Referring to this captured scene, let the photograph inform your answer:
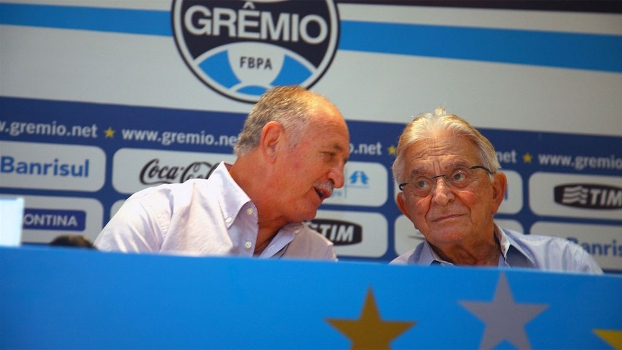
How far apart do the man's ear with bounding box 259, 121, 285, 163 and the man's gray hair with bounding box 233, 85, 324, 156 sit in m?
0.02

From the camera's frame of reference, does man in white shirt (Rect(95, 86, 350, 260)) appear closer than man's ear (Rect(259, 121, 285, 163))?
Yes

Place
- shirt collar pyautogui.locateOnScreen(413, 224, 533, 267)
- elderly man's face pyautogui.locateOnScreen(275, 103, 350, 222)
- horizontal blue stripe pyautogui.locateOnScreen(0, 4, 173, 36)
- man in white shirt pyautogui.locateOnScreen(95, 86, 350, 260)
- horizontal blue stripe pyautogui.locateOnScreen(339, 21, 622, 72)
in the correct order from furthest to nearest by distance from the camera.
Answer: horizontal blue stripe pyautogui.locateOnScreen(339, 21, 622, 72), horizontal blue stripe pyautogui.locateOnScreen(0, 4, 173, 36), shirt collar pyautogui.locateOnScreen(413, 224, 533, 267), elderly man's face pyautogui.locateOnScreen(275, 103, 350, 222), man in white shirt pyautogui.locateOnScreen(95, 86, 350, 260)

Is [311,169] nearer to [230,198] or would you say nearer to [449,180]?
[230,198]

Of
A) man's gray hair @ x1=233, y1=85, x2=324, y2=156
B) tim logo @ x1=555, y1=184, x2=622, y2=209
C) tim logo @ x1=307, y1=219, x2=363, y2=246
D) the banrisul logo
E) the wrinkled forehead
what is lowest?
tim logo @ x1=307, y1=219, x2=363, y2=246

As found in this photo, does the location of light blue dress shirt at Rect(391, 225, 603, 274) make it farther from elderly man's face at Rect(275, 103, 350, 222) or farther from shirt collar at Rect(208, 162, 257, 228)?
shirt collar at Rect(208, 162, 257, 228)

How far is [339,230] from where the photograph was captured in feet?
9.97

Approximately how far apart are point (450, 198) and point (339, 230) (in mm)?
817

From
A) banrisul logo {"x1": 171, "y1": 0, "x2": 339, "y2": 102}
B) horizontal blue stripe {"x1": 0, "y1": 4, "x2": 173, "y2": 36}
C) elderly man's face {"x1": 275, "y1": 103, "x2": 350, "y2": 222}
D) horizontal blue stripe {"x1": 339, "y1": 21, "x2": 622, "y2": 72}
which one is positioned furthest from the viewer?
horizontal blue stripe {"x1": 339, "y1": 21, "x2": 622, "y2": 72}

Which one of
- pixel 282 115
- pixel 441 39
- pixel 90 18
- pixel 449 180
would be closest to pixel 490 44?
pixel 441 39

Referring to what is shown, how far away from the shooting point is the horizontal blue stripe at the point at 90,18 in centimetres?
291

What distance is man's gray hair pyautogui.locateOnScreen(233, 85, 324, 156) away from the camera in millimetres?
2283

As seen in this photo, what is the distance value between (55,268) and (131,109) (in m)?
1.89

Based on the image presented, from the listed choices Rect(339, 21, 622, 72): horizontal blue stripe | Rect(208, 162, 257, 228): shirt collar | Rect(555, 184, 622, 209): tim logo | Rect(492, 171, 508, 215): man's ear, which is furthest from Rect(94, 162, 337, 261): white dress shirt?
Rect(555, 184, 622, 209): tim logo

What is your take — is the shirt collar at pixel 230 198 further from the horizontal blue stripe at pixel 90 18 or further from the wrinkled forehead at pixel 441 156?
the horizontal blue stripe at pixel 90 18
